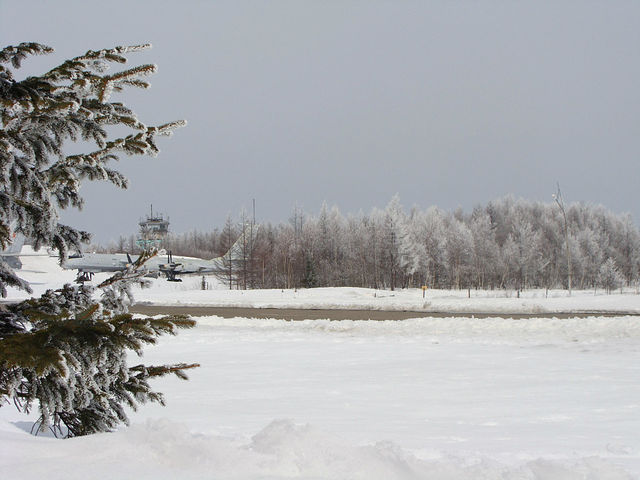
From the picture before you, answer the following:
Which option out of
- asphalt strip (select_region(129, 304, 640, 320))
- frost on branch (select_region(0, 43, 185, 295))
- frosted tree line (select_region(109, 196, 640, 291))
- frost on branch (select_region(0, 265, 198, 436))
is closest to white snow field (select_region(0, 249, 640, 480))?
frost on branch (select_region(0, 265, 198, 436))

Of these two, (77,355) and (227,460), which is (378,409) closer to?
(227,460)

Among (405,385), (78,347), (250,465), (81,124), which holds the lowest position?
(405,385)

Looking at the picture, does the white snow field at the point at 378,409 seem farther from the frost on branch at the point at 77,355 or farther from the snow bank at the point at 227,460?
the frost on branch at the point at 77,355

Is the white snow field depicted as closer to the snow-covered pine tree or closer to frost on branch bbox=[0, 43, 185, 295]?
the snow-covered pine tree

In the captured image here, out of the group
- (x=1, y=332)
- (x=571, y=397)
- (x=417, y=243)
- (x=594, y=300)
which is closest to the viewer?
(x=1, y=332)

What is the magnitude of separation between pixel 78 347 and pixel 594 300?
30365mm

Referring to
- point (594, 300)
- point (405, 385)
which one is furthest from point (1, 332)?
point (594, 300)

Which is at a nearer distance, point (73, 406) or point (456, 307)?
point (73, 406)

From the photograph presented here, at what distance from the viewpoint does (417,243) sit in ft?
256

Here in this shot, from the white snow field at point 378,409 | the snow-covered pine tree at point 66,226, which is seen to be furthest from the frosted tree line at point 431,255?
the snow-covered pine tree at point 66,226

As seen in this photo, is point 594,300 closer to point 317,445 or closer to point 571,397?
point 571,397

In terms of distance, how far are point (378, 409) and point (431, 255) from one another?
73025 millimetres

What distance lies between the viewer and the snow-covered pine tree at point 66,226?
370 cm

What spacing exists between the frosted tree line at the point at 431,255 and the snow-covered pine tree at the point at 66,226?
58.7m
